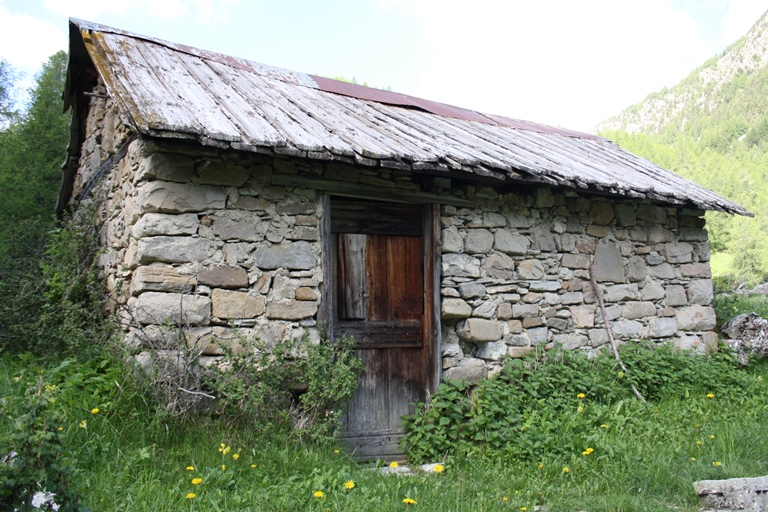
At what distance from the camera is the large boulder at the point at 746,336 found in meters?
6.82

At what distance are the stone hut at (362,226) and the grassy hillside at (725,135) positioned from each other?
38.7 feet

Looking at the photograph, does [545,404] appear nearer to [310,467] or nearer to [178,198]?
[310,467]

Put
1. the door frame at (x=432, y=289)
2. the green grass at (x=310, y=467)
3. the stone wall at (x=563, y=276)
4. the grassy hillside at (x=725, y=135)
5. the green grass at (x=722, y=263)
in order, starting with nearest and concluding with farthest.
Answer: the green grass at (x=310, y=467) < the door frame at (x=432, y=289) < the stone wall at (x=563, y=276) < the green grass at (x=722, y=263) < the grassy hillside at (x=725, y=135)

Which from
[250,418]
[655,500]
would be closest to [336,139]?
[250,418]

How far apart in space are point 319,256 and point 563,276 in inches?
102

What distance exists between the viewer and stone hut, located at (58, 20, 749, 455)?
407 cm

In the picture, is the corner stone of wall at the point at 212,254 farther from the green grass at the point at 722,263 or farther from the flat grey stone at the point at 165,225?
the green grass at the point at 722,263

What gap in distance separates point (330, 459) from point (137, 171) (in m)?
2.50

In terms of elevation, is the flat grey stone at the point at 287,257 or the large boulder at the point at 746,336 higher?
the flat grey stone at the point at 287,257

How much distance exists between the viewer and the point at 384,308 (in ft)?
16.4

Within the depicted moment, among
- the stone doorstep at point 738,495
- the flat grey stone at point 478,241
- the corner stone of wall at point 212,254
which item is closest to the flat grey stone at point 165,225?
the corner stone of wall at point 212,254

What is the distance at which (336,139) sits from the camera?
441 centimetres

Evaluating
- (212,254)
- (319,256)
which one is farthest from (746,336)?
(212,254)

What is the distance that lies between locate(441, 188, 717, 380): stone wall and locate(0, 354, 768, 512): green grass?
44.9 inches
